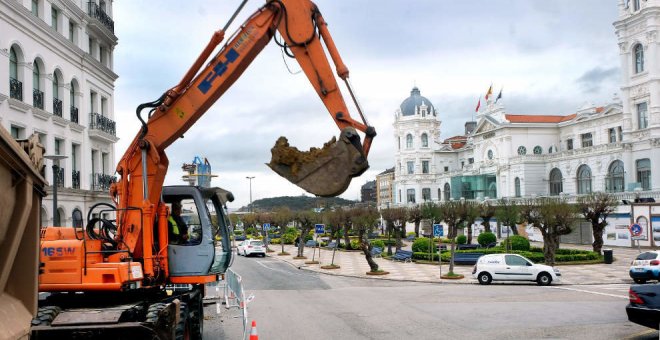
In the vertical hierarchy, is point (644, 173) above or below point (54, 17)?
below

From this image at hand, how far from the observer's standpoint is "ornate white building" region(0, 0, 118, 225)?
21812 mm

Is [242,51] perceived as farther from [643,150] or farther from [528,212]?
[643,150]

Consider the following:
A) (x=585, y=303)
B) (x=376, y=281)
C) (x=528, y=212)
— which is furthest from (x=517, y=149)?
(x=585, y=303)

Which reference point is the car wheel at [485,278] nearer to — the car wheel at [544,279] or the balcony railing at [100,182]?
the car wheel at [544,279]

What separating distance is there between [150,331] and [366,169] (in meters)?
3.60

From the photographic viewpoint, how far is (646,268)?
25.8 meters

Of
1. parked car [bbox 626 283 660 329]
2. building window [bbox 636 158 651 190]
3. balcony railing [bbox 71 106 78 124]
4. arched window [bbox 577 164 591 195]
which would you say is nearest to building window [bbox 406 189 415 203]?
arched window [bbox 577 164 591 195]

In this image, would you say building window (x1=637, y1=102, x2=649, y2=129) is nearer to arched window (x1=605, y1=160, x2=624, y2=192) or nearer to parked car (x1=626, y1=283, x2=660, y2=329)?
arched window (x1=605, y1=160, x2=624, y2=192)

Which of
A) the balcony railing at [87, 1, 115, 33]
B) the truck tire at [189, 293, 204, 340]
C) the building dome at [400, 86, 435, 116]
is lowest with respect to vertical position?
the truck tire at [189, 293, 204, 340]

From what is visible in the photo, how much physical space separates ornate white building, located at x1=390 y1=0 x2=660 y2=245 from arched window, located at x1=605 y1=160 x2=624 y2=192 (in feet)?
0.30

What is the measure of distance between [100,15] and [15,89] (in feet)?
31.0

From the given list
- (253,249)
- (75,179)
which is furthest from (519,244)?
(75,179)

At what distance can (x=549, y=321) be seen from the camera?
15.2 meters

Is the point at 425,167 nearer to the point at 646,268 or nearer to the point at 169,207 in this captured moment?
the point at 646,268
